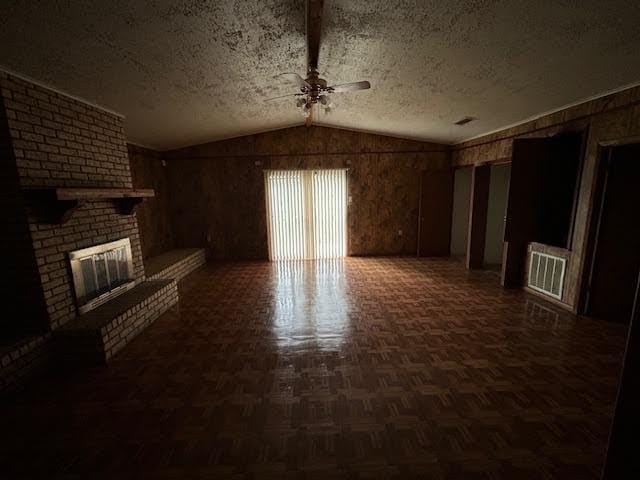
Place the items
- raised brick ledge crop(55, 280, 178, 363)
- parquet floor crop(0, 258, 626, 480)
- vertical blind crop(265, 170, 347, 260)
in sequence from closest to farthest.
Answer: parquet floor crop(0, 258, 626, 480) < raised brick ledge crop(55, 280, 178, 363) < vertical blind crop(265, 170, 347, 260)

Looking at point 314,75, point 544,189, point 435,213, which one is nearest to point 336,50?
point 314,75

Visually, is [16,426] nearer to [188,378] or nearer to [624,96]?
[188,378]

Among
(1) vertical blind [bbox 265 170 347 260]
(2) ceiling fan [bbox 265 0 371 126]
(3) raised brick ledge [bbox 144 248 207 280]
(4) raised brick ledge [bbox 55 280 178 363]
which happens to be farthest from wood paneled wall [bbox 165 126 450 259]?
(4) raised brick ledge [bbox 55 280 178 363]

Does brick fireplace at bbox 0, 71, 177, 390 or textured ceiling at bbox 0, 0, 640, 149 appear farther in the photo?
brick fireplace at bbox 0, 71, 177, 390

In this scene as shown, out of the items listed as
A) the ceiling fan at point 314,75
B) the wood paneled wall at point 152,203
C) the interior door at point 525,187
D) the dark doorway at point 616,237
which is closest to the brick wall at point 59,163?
the wood paneled wall at point 152,203

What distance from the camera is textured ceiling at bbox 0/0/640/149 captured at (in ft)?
6.36

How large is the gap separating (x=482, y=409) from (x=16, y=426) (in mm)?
3348

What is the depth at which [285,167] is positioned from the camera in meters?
6.36

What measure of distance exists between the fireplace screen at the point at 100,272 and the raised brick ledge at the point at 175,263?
2.84ft

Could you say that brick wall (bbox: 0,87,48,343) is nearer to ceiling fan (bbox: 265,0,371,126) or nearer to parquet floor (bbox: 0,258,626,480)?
parquet floor (bbox: 0,258,626,480)

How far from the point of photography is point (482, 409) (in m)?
2.08

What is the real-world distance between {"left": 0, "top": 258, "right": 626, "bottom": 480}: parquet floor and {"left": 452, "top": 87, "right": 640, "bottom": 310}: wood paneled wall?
0.65 meters

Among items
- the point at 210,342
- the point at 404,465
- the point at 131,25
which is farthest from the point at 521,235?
the point at 131,25

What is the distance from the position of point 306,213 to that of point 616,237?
501 centimetres
